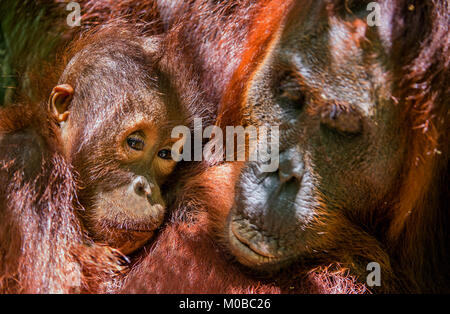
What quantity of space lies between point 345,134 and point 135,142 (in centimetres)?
67

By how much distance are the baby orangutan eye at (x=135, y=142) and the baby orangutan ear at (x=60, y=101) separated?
8.2 inches

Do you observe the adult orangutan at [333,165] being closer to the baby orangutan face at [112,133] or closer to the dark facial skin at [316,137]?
the dark facial skin at [316,137]

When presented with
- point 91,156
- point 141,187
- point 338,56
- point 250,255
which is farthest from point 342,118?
point 91,156

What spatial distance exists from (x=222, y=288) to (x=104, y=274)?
366 millimetres

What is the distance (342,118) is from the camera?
1394 mm

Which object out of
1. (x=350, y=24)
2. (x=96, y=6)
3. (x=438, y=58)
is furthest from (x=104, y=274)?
(x=438, y=58)

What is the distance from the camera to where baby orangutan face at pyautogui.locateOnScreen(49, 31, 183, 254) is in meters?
1.64

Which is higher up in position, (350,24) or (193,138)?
(350,24)

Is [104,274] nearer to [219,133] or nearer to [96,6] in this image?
[219,133]

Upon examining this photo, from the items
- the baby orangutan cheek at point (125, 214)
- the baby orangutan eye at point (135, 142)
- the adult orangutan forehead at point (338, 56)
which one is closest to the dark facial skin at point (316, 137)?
the adult orangutan forehead at point (338, 56)

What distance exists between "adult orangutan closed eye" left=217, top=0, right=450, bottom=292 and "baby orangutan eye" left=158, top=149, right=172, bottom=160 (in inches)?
9.6

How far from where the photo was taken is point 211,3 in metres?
1.77

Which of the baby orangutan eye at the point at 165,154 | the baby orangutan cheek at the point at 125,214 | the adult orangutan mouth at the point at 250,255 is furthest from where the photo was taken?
the baby orangutan eye at the point at 165,154

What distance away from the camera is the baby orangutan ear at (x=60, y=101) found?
5.42 ft
